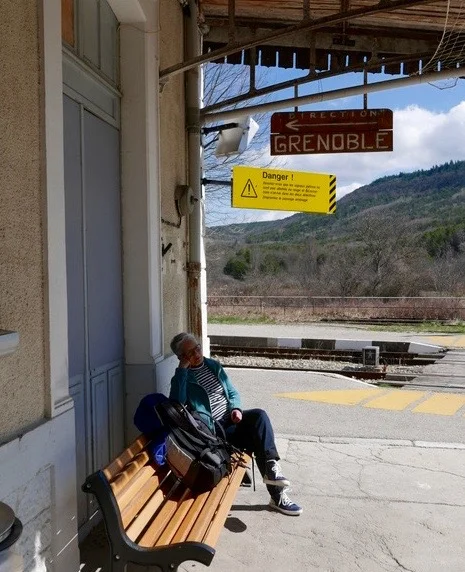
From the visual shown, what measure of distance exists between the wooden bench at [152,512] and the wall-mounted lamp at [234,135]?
4.40m

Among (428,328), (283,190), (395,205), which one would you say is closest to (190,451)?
(283,190)

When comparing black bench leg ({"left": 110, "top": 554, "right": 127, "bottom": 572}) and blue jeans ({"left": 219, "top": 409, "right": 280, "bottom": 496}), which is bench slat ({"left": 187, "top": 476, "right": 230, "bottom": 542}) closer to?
black bench leg ({"left": 110, "top": 554, "right": 127, "bottom": 572})

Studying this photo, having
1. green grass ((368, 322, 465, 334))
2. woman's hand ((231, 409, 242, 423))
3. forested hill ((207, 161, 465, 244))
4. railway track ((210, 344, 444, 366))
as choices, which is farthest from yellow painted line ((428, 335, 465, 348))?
forested hill ((207, 161, 465, 244))

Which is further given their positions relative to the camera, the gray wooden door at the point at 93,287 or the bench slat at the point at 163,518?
the gray wooden door at the point at 93,287

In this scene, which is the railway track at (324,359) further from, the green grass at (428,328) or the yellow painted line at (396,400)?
the green grass at (428,328)

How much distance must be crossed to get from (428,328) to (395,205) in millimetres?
104566

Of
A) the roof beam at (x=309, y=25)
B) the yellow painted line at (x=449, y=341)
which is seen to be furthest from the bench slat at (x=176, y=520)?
the yellow painted line at (x=449, y=341)

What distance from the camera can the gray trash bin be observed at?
158 centimetres

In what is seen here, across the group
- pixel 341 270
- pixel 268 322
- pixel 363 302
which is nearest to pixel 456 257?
pixel 341 270

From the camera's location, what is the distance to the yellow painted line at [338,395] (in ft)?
26.5

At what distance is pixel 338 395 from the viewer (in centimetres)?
845

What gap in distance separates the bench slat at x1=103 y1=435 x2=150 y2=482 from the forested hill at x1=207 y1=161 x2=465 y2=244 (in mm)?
92470

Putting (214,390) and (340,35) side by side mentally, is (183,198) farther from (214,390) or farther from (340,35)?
(340,35)

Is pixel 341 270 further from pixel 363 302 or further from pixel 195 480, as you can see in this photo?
pixel 195 480
